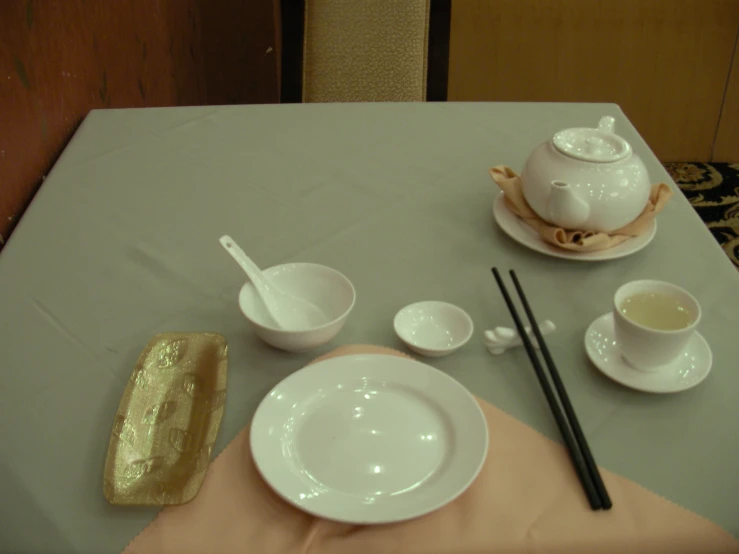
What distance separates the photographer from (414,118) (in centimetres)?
121

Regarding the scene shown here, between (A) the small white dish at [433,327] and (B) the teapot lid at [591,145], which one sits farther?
(B) the teapot lid at [591,145]

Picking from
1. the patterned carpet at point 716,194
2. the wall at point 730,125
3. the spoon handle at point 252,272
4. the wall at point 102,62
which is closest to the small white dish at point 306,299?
the spoon handle at point 252,272

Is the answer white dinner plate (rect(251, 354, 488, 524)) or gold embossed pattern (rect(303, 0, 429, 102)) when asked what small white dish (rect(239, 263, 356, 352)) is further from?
gold embossed pattern (rect(303, 0, 429, 102))

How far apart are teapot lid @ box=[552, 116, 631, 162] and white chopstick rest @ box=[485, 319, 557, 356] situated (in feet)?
0.76

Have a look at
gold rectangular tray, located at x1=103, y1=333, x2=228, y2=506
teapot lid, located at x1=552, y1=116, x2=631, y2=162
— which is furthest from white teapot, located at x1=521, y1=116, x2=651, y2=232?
gold rectangular tray, located at x1=103, y1=333, x2=228, y2=506

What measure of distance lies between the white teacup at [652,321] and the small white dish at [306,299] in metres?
0.27

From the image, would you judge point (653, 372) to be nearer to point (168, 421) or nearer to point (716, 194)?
point (168, 421)

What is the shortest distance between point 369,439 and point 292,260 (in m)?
0.32

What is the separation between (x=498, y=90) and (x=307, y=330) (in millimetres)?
2147

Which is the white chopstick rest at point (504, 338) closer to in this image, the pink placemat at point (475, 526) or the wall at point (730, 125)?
the pink placemat at point (475, 526)

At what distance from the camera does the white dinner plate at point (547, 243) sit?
2.66ft

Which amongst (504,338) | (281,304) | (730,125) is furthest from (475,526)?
(730,125)

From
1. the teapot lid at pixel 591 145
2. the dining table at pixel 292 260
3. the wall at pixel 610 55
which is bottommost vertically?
the wall at pixel 610 55

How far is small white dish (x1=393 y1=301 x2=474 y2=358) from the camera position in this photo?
0.68 m
